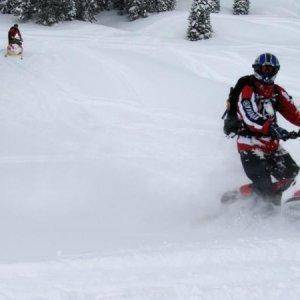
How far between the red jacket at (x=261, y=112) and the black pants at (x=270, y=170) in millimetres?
89

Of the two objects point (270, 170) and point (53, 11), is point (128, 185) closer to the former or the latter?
point (270, 170)

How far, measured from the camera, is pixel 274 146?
20.7ft

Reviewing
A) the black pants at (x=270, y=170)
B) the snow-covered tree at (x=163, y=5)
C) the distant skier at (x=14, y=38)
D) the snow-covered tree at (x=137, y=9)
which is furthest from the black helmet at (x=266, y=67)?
the snow-covered tree at (x=163, y=5)

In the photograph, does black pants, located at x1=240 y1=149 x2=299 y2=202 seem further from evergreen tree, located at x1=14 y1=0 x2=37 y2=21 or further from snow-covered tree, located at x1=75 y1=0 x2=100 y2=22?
snow-covered tree, located at x1=75 y1=0 x2=100 y2=22

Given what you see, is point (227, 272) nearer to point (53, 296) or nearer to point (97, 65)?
point (53, 296)

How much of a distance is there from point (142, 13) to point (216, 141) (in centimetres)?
3144

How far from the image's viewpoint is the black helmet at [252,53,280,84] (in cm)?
586

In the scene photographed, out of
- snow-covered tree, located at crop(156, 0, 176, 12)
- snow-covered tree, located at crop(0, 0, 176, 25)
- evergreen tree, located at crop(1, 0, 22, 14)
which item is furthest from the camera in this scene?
snow-covered tree, located at crop(156, 0, 176, 12)

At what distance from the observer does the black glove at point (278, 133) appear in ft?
18.9

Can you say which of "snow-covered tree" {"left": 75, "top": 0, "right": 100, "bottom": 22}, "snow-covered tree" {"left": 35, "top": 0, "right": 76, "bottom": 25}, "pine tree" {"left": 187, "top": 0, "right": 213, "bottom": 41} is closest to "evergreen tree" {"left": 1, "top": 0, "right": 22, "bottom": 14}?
"snow-covered tree" {"left": 35, "top": 0, "right": 76, "bottom": 25}

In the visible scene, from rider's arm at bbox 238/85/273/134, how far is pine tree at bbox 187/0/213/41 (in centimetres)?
2683

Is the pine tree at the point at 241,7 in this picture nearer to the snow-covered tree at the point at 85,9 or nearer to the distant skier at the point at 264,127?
the snow-covered tree at the point at 85,9

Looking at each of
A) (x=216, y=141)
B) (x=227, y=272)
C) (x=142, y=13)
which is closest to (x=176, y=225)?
(x=227, y=272)

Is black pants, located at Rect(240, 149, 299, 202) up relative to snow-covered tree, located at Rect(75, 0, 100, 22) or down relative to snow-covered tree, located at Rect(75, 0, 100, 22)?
up
